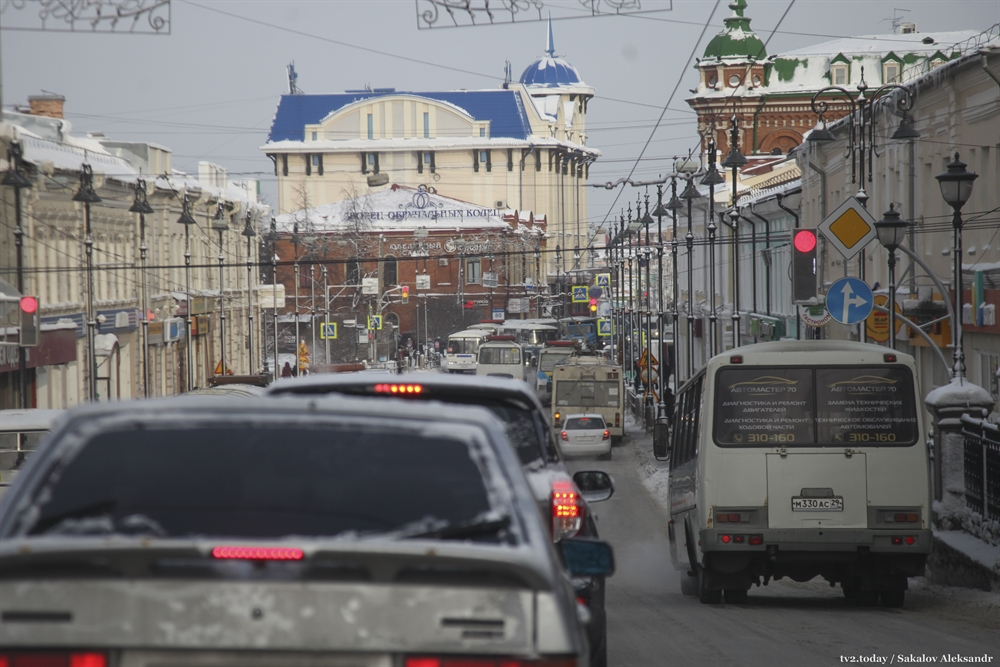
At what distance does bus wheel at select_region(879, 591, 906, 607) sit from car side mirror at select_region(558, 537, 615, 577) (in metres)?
8.60

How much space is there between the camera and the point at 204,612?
2.95 meters

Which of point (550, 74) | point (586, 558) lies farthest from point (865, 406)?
point (550, 74)

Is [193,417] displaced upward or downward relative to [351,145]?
downward

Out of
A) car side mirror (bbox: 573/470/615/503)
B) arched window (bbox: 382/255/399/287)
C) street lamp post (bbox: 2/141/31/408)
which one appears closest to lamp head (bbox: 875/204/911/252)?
car side mirror (bbox: 573/470/615/503)

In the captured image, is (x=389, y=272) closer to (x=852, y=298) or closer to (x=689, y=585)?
(x=852, y=298)

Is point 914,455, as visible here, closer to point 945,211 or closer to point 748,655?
point 748,655

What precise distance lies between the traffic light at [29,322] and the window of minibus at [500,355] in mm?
30826

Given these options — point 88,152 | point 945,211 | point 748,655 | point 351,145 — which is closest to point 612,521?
point 945,211

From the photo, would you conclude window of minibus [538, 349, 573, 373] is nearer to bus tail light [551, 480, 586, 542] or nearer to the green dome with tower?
the green dome with tower

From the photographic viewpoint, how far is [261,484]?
3.37 metres

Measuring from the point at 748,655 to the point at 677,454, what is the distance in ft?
21.5

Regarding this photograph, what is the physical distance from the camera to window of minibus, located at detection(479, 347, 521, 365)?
2405 inches

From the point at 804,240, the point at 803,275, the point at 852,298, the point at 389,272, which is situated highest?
the point at 389,272

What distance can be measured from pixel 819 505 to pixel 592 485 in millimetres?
4731
